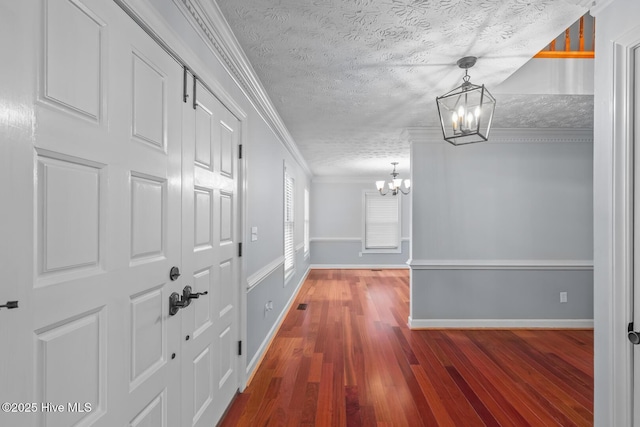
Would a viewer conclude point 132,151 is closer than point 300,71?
Yes

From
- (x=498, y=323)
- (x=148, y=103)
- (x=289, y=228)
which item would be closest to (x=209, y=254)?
(x=148, y=103)

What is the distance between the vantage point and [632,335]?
3.97 ft

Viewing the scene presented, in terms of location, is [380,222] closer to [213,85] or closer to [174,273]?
[213,85]

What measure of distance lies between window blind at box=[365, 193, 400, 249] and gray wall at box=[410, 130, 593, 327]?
4.51 m

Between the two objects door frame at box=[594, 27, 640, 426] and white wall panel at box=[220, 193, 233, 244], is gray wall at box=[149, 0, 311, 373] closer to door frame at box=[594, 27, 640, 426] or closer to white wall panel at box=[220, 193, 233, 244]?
white wall panel at box=[220, 193, 233, 244]

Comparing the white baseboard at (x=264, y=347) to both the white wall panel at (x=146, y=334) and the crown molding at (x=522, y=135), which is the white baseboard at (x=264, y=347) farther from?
the crown molding at (x=522, y=135)

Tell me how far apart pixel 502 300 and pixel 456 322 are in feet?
2.14

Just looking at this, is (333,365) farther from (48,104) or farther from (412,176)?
(48,104)

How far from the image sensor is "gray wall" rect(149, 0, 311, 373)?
5.41ft

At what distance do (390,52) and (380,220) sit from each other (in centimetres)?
658

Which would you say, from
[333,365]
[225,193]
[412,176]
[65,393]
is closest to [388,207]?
[412,176]

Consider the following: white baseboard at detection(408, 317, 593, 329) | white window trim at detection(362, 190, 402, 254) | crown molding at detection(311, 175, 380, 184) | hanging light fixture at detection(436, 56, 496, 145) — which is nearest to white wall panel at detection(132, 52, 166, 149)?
hanging light fixture at detection(436, 56, 496, 145)

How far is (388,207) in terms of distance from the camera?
8555mm

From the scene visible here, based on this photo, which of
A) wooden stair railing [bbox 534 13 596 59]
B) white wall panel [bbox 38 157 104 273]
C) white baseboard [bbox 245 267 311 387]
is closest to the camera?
white wall panel [bbox 38 157 104 273]
